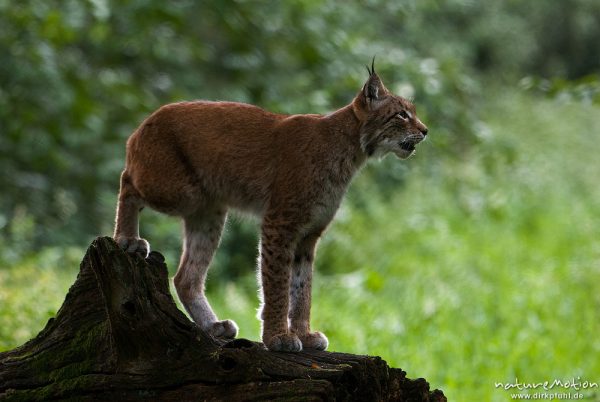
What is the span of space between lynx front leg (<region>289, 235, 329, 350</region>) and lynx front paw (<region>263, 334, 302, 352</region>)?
346mm

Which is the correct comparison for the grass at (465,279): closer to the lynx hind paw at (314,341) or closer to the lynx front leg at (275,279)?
the lynx hind paw at (314,341)

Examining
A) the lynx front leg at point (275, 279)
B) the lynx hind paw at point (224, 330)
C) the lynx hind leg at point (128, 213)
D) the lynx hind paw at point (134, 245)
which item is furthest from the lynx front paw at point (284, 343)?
the lynx hind leg at point (128, 213)

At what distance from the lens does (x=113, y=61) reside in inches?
532

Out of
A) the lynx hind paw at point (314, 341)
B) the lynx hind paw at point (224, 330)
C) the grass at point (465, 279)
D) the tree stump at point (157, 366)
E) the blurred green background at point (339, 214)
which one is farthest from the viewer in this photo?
the blurred green background at point (339, 214)

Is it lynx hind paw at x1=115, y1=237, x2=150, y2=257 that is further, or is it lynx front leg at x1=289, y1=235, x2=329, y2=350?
lynx front leg at x1=289, y1=235, x2=329, y2=350

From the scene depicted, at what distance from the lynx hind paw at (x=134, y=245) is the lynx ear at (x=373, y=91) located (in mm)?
1682

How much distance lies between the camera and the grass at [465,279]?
874 cm

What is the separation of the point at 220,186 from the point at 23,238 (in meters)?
6.72

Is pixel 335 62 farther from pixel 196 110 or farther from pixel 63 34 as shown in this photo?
pixel 196 110

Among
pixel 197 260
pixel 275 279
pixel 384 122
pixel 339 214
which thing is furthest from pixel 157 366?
pixel 339 214

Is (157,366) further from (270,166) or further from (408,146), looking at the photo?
(408,146)

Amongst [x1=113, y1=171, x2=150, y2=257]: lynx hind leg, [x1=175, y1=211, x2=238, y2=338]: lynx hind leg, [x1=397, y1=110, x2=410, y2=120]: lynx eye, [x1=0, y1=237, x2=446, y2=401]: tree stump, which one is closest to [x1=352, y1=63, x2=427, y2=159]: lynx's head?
[x1=397, y1=110, x2=410, y2=120]: lynx eye

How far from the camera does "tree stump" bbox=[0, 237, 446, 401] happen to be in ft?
15.2

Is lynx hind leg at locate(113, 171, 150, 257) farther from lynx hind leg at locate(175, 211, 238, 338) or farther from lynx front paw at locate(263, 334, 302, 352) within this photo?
lynx front paw at locate(263, 334, 302, 352)
